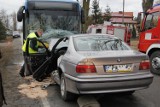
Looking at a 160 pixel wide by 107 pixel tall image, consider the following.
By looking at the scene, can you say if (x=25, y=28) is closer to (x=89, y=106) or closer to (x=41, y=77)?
(x=41, y=77)

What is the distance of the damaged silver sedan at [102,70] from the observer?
620 centimetres

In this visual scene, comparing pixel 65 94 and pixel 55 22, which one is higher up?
pixel 55 22

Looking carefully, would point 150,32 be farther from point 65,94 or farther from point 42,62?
point 65,94

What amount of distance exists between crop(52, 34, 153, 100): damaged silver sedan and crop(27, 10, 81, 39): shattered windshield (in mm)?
5303

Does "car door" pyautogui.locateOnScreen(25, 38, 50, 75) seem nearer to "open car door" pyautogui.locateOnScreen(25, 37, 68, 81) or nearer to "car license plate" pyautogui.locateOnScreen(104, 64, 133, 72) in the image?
"open car door" pyautogui.locateOnScreen(25, 37, 68, 81)

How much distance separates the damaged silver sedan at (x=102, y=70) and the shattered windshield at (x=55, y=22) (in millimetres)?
5303

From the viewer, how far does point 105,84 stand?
6.19 metres

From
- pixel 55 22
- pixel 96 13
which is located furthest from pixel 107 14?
pixel 55 22

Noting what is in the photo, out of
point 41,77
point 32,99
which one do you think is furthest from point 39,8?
point 32,99

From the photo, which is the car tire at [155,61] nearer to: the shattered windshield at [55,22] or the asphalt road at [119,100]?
the asphalt road at [119,100]

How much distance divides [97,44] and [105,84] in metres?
1.33

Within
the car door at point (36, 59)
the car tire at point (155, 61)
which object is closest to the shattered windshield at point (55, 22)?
the car door at point (36, 59)

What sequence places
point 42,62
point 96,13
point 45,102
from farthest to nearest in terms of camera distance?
point 96,13, point 42,62, point 45,102

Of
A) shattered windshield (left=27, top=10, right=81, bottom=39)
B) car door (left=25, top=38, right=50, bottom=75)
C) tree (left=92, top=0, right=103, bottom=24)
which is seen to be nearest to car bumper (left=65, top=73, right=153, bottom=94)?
car door (left=25, top=38, right=50, bottom=75)
